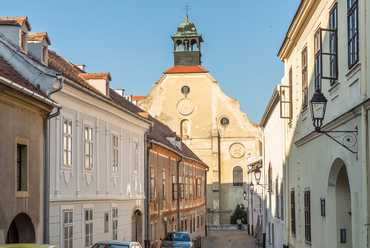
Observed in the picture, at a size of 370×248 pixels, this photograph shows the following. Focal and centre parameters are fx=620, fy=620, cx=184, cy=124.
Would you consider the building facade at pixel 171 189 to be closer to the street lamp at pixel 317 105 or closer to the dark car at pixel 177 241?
the dark car at pixel 177 241

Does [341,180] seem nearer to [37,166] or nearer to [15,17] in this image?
[37,166]

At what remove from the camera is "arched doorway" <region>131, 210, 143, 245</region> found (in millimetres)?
27958

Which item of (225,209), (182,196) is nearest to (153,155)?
(182,196)

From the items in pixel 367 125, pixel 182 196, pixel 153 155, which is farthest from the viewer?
pixel 182 196

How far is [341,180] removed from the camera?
1387 cm

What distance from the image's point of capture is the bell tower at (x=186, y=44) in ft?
222

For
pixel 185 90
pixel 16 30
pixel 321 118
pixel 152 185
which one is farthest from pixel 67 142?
pixel 185 90

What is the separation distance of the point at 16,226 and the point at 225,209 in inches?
1948

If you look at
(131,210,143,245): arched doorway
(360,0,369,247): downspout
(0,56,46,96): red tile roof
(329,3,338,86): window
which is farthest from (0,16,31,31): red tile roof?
(131,210,143,245): arched doorway

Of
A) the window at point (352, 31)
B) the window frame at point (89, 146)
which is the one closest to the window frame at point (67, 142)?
the window frame at point (89, 146)

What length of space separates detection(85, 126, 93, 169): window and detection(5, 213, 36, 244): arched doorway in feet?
16.3

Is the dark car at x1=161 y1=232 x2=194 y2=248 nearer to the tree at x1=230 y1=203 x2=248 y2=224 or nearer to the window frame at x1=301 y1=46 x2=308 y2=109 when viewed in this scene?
the window frame at x1=301 y1=46 x2=308 y2=109

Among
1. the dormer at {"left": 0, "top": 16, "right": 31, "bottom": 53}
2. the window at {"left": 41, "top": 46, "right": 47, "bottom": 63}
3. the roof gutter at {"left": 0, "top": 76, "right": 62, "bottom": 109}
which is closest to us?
the roof gutter at {"left": 0, "top": 76, "right": 62, "bottom": 109}

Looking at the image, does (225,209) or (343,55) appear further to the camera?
(225,209)
